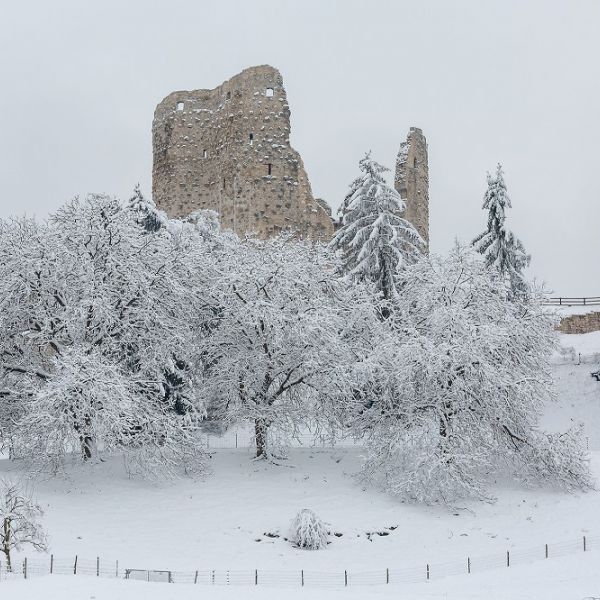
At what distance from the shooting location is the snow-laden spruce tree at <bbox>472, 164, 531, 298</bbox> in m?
40.2

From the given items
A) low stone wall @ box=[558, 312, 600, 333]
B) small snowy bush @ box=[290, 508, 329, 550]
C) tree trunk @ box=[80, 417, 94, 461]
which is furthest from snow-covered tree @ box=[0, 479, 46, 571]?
low stone wall @ box=[558, 312, 600, 333]

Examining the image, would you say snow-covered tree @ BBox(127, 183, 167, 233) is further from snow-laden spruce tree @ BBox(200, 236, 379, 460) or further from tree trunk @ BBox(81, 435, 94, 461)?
tree trunk @ BBox(81, 435, 94, 461)

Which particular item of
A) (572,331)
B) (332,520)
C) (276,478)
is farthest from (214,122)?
(332,520)

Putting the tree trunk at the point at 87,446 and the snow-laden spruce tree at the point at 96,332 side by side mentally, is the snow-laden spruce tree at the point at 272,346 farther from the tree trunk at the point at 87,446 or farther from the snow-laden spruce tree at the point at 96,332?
the tree trunk at the point at 87,446

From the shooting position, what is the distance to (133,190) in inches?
1428

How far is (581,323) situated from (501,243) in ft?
26.8

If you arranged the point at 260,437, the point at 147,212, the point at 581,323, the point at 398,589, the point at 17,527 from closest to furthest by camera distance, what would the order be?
the point at 398,589 → the point at 17,527 → the point at 260,437 → the point at 147,212 → the point at 581,323

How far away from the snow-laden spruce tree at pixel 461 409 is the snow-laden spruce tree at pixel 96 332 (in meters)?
5.91

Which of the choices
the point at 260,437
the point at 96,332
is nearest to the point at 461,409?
the point at 260,437

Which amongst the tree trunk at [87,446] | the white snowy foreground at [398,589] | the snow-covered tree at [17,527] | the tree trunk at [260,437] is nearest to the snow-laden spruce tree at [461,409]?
the tree trunk at [260,437]

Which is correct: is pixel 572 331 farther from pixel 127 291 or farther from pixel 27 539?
pixel 27 539

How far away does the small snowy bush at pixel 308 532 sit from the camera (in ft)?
67.9

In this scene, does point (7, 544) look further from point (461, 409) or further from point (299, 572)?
point (461, 409)

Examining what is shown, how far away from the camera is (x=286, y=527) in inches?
858
